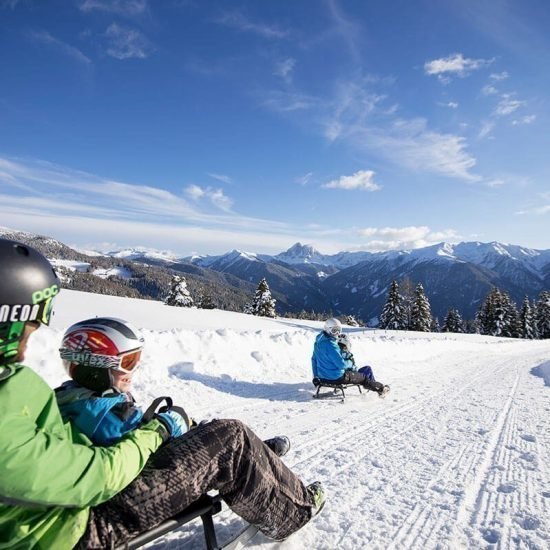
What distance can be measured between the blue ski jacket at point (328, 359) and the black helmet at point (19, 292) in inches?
267

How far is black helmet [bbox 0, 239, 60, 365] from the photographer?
5.74 feet

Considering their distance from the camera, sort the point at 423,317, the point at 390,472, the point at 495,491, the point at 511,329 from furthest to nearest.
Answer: the point at 511,329 < the point at 423,317 < the point at 390,472 < the point at 495,491

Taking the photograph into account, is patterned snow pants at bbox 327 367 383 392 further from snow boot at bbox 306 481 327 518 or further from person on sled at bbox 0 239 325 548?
person on sled at bbox 0 239 325 548

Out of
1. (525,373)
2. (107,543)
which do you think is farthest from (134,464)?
(525,373)

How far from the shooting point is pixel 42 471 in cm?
161

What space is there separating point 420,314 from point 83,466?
55.7 meters

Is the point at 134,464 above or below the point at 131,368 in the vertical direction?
below

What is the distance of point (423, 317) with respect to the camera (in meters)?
53.5

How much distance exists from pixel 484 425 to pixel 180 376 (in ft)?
18.4

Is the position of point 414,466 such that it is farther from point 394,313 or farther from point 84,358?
point 394,313

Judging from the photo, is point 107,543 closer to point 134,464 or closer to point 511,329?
point 134,464

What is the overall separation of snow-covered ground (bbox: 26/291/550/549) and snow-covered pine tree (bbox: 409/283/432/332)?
42336mm

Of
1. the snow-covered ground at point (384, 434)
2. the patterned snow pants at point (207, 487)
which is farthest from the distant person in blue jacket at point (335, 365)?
the patterned snow pants at point (207, 487)

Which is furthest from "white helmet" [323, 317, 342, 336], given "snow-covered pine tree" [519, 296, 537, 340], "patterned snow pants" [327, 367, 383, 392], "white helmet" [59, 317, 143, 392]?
"snow-covered pine tree" [519, 296, 537, 340]
